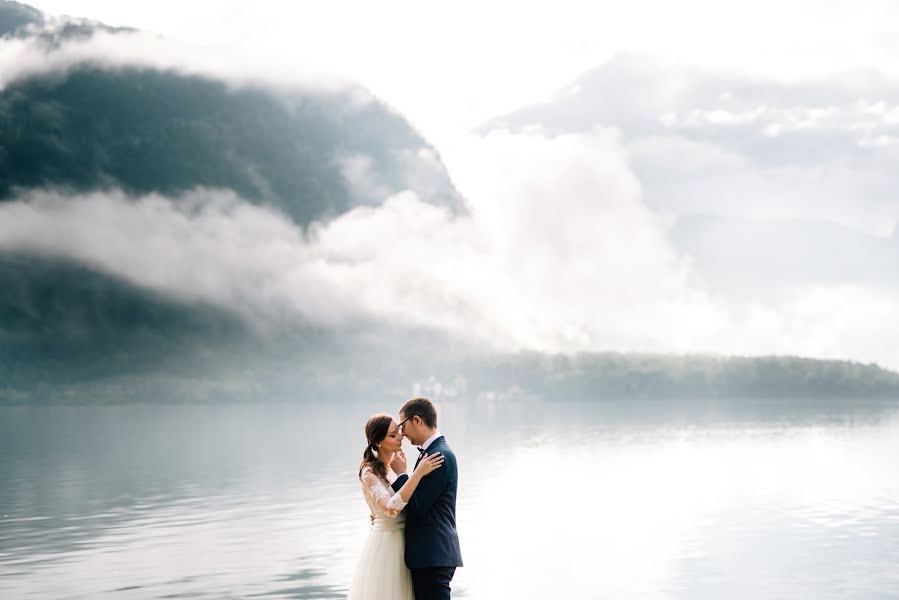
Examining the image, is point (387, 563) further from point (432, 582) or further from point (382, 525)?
point (432, 582)

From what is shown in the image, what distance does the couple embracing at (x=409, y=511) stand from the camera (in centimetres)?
1074

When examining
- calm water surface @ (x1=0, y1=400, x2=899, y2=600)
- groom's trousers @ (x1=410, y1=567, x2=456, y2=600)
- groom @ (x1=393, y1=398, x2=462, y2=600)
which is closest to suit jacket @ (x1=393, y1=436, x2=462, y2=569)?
groom @ (x1=393, y1=398, x2=462, y2=600)

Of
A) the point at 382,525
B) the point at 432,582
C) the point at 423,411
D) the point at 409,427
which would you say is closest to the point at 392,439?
the point at 409,427

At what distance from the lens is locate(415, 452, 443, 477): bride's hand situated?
10555 mm

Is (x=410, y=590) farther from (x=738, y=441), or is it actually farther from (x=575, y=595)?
(x=738, y=441)

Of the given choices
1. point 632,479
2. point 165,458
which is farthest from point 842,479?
point 165,458

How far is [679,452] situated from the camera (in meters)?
89.4

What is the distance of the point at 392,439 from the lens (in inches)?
443

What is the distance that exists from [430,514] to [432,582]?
2.64 ft

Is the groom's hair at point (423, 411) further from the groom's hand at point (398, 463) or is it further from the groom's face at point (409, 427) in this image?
the groom's hand at point (398, 463)

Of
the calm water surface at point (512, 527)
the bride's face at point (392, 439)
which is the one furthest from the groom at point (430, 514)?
the calm water surface at point (512, 527)

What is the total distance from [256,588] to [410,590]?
15.0m

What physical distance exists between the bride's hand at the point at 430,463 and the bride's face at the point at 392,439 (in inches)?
25.2

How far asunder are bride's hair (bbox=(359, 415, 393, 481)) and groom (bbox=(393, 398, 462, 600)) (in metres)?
0.23
